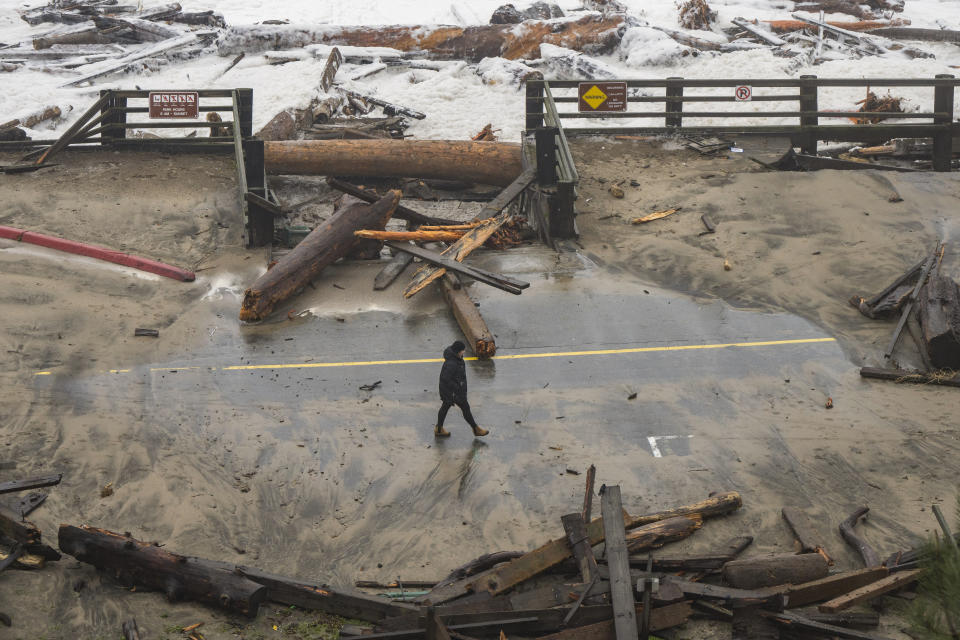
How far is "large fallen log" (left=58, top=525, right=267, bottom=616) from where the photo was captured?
26.4 feet

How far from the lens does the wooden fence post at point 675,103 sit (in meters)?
20.0

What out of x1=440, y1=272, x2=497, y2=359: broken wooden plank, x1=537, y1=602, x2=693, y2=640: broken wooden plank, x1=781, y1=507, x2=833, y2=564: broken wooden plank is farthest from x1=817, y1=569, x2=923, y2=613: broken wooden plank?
x1=440, y1=272, x2=497, y2=359: broken wooden plank

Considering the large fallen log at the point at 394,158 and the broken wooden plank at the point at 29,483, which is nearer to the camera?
the broken wooden plank at the point at 29,483

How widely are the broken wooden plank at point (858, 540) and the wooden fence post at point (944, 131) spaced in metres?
12.8

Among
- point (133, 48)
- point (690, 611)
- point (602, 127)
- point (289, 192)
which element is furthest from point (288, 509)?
point (133, 48)

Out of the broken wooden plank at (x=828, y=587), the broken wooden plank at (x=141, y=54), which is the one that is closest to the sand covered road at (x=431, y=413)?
the broken wooden plank at (x=828, y=587)

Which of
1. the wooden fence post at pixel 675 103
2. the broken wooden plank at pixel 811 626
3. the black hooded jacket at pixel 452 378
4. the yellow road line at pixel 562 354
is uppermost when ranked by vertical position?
the wooden fence post at pixel 675 103

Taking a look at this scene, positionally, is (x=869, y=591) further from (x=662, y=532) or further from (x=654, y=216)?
(x=654, y=216)

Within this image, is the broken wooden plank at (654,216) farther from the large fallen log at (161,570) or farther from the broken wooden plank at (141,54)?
the broken wooden plank at (141,54)

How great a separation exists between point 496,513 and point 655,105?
1648 cm

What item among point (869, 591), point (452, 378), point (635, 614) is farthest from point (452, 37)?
point (635, 614)

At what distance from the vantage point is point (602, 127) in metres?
21.8

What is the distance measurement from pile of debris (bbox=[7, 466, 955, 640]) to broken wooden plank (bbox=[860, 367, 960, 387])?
380cm

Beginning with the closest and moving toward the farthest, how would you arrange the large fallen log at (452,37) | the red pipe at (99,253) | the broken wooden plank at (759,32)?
1. the red pipe at (99,253)
2. the large fallen log at (452,37)
3. the broken wooden plank at (759,32)
